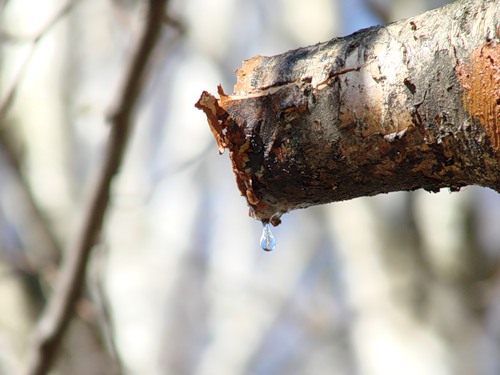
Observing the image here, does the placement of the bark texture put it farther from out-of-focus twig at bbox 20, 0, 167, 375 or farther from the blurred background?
out-of-focus twig at bbox 20, 0, 167, 375

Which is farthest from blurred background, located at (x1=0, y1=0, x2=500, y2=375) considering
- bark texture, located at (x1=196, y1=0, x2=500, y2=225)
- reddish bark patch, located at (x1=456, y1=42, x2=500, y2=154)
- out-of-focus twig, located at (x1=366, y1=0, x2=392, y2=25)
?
reddish bark patch, located at (x1=456, y1=42, x2=500, y2=154)

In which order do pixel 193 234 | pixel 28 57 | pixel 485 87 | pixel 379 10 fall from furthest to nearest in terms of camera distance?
pixel 193 234, pixel 379 10, pixel 28 57, pixel 485 87

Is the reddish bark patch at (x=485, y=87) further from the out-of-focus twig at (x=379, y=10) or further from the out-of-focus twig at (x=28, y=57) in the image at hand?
the out-of-focus twig at (x=379, y=10)

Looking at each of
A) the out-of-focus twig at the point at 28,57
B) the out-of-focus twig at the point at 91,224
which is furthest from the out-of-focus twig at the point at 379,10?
the out-of-focus twig at the point at 28,57

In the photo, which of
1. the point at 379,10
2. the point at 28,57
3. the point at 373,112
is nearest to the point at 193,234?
the point at 379,10

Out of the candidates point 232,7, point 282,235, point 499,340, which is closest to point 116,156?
point 499,340

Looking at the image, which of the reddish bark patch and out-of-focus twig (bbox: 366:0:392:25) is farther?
out-of-focus twig (bbox: 366:0:392:25)

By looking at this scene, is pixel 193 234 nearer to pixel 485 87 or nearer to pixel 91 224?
pixel 91 224
